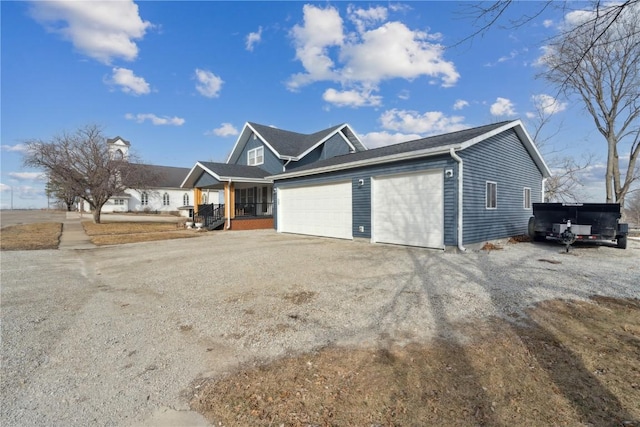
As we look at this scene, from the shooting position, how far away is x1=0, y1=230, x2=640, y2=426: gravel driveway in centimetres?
262

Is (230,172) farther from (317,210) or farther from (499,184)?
(499,184)

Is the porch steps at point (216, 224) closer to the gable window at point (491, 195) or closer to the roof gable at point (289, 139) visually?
the roof gable at point (289, 139)

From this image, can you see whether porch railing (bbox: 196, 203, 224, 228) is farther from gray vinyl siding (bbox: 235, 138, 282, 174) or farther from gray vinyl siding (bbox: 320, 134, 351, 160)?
gray vinyl siding (bbox: 320, 134, 351, 160)

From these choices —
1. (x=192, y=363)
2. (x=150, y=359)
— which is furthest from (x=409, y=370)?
(x=150, y=359)

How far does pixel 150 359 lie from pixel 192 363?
469 mm

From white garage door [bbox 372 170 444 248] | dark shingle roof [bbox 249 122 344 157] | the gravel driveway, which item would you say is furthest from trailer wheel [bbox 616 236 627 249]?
dark shingle roof [bbox 249 122 344 157]

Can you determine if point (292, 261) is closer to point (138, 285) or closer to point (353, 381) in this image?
point (138, 285)

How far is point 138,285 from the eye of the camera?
6.01 metres

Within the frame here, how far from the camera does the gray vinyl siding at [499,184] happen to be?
938cm

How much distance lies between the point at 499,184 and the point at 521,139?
2.60m

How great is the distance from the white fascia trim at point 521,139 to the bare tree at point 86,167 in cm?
2179

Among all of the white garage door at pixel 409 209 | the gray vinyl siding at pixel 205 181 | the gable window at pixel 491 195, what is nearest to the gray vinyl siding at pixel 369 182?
the white garage door at pixel 409 209

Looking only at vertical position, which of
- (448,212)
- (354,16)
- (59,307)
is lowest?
(59,307)

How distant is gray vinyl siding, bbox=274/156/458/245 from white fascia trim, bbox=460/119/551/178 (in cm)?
98
